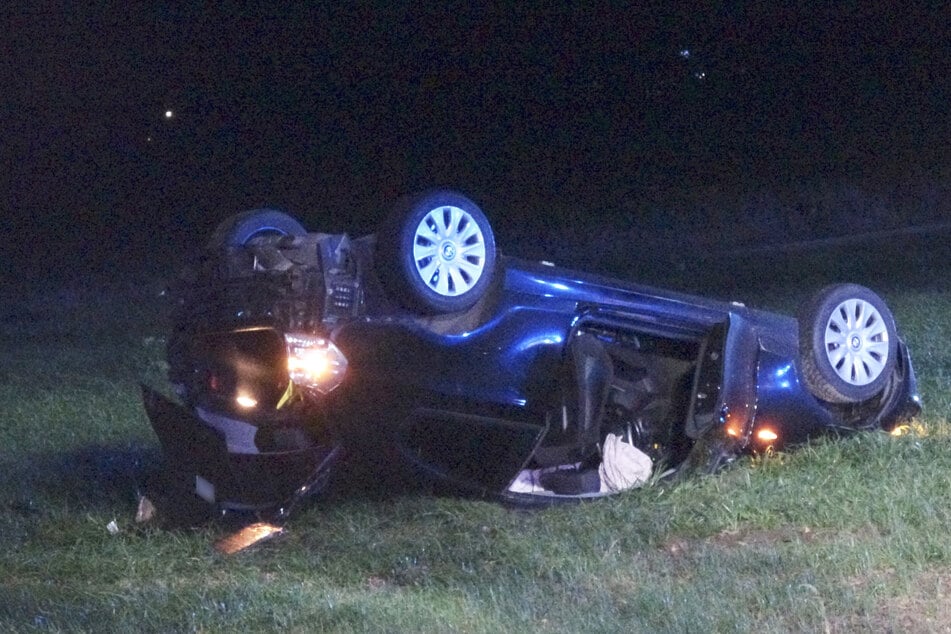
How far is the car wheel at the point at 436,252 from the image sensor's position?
5.95m

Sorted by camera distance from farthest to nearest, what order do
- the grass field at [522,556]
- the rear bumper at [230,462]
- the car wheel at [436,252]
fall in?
1. the rear bumper at [230,462]
2. the car wheel at [436,252]
3. the grass field at [522,556]

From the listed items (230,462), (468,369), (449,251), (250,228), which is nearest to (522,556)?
(468,369)

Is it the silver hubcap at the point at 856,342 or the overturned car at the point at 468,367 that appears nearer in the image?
the overturned car at the point at 468,367

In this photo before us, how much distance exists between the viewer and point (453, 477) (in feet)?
21.0

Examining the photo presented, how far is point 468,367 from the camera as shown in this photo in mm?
6207

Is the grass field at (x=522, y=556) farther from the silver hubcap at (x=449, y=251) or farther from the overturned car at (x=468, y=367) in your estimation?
the silver hubcap at (x=449, y=251)

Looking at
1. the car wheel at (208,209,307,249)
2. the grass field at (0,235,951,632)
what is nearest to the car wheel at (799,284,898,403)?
the grass field at (0,235,951,632)

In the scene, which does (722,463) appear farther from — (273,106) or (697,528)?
(273,106)

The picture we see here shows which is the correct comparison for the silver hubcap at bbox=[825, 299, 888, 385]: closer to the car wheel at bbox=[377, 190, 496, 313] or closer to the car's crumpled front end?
the car wheel at bbox=[377, 190, 496, 313]

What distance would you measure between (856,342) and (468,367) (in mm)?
2136

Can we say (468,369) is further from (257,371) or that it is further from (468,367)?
(257,371)

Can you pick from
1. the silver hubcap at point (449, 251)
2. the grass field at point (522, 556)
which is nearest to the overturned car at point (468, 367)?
the silver hubcap at point (449, 251)

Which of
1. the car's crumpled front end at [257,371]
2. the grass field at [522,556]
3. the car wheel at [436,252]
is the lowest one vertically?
the grass field at [522,556]

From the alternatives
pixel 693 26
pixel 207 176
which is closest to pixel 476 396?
pixel 207 176
